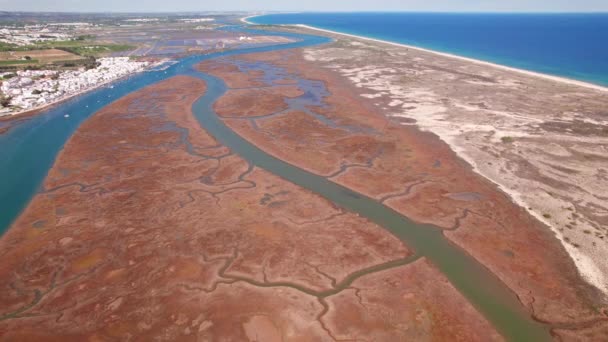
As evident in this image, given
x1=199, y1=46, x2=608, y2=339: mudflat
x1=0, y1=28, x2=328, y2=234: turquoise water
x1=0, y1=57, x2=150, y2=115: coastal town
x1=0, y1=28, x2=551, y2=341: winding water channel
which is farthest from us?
x1=0, y1=57, x2=150, y2=115: coastal town

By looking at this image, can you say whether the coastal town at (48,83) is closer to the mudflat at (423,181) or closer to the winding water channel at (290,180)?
the winding water channel at (290,180)

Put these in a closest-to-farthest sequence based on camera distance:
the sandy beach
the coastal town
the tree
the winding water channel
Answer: the winding water channel → the sandy beach → the tree → the coastal town

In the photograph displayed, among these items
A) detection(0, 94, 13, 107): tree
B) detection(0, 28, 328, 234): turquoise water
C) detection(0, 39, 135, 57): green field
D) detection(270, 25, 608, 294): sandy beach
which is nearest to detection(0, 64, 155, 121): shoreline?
detection(0, 28, 328, 234): turquoise water

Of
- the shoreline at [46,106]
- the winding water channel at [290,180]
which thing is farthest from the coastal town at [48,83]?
the winding water channel at [290,180]

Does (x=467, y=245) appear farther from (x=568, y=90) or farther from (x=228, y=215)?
(x=568, y=90)

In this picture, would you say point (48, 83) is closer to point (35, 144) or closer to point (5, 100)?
point (5, 100)

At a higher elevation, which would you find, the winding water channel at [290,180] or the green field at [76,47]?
the green field at [76,47]

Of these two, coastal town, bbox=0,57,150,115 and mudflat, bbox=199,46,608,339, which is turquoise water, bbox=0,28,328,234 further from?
mudflat, bbox=199,46,608,339
